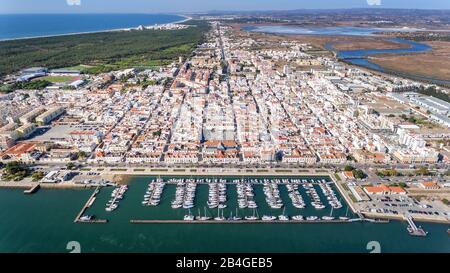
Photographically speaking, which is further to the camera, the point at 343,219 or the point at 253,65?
the point at 253,65

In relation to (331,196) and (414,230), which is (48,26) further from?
(414,230)

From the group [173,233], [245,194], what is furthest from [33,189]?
[245,194]

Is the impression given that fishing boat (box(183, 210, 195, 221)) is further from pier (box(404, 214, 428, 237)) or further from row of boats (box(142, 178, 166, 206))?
pier (box(404, 214, 428, 237))

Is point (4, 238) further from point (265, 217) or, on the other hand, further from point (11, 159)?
point (265, 217)

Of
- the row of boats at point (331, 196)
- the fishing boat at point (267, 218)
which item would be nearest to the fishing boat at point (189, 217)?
the fishing boat at point (267, 218)
